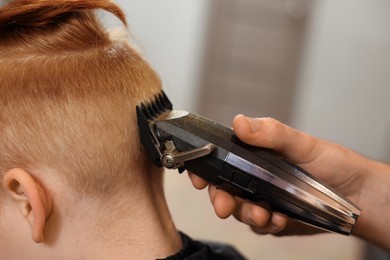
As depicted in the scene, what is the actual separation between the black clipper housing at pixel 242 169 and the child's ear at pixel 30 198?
0.20 m

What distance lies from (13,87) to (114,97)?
0.57 ft

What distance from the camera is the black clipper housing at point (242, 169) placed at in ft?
2.87

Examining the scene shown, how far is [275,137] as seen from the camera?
3.36 ft

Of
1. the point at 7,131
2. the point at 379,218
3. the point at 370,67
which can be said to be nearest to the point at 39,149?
the point at 7,131

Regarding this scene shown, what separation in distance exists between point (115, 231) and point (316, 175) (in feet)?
1.62

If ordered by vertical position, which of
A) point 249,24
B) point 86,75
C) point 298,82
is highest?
point 86,75

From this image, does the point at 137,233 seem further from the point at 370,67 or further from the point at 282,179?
the point at 370,67

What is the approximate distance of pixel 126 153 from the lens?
96 cm

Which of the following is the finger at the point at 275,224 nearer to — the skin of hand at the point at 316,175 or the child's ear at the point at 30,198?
the skin of hand at the point at 316,175

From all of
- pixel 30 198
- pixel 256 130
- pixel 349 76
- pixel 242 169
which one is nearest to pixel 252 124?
pixel 256 130

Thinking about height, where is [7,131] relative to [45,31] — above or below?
below

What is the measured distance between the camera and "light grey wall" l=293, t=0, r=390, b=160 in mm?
3672

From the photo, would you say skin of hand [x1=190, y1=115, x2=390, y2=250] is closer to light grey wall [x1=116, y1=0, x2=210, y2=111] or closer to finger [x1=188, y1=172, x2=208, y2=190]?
finger [x1=188, y1=172, x2=208, y2=190]

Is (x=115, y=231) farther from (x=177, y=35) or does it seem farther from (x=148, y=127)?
(x=177, y=35)
